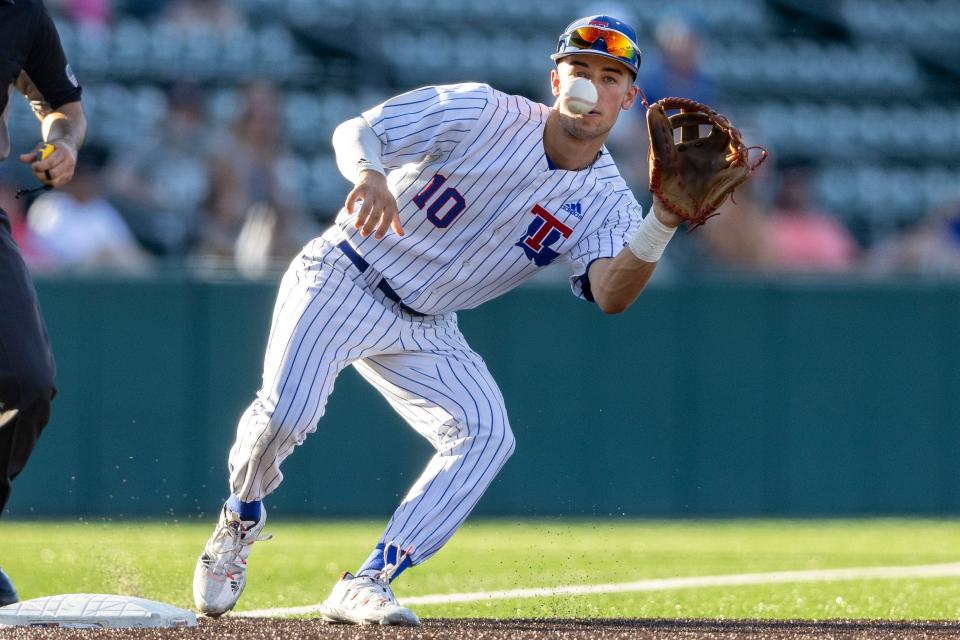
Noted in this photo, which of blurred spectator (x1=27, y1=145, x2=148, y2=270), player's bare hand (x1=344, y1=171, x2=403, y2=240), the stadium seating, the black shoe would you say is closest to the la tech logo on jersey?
player's bare hand (x1=344, y1=171, x2=403, y2=240)

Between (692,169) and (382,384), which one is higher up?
(692,169)

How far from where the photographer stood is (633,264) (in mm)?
4281

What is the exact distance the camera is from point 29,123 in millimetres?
10430

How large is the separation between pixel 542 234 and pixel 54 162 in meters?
1.42

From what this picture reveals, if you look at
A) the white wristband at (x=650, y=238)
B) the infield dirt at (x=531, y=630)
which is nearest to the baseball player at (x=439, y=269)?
the white wristband at (x=650, y=238)

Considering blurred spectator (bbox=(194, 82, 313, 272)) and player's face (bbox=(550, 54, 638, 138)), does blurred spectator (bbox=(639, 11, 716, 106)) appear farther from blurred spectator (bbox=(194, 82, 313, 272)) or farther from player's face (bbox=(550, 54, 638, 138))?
player's face (bbox=(550, 54, 638, 138))

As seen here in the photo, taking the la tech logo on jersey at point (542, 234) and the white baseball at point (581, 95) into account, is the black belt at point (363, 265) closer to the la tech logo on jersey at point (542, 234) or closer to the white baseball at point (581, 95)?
the la tech logo on jersey at point (542, 234)

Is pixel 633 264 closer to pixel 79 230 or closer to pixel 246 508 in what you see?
pixel 246 508

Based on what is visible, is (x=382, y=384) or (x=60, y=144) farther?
(x=382, y=384)

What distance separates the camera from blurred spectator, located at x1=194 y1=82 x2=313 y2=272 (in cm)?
901

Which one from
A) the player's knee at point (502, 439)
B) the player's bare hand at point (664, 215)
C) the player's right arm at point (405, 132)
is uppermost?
the player's right arm at point (405, 132)

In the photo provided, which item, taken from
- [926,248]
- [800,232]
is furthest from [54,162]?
[926,248]

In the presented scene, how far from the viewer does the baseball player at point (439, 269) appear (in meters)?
4.43

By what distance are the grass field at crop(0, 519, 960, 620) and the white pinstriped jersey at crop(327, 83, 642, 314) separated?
1.07 meters
